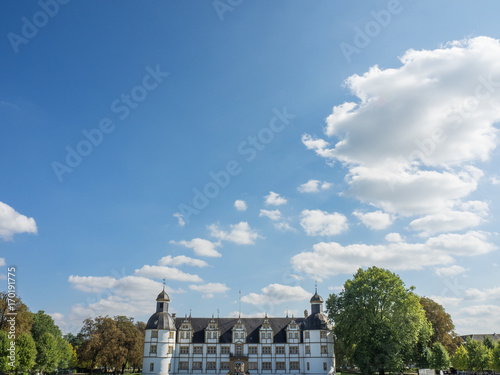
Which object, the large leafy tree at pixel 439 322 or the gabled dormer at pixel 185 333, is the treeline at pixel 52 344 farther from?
the large leafy tree at pixel 439 322

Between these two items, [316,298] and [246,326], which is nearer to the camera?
[316,298]

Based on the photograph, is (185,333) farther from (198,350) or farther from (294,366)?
(294,366)

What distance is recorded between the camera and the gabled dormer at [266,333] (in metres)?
61.0

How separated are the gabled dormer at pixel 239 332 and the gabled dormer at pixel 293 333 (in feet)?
22.0

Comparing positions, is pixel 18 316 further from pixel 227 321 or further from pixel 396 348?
pixel 396 348

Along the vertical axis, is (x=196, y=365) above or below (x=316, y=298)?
below

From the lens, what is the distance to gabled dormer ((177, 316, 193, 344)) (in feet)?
199

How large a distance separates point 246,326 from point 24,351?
30.9 metres

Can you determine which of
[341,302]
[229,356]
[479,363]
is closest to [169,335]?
[229,356]

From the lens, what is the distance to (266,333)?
6141 centimetres

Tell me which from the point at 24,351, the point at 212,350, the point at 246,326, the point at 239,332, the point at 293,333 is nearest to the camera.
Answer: the point at 24,351

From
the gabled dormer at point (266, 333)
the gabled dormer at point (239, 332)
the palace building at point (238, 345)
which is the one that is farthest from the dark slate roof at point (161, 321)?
the gabled dormer at point (266, 333)

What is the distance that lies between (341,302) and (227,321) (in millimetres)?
21619

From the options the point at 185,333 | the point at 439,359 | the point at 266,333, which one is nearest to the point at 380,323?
the point at 439,359
